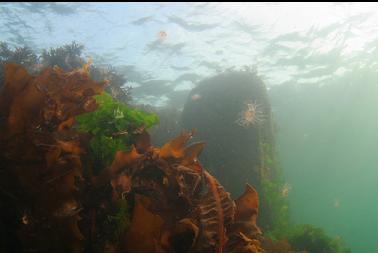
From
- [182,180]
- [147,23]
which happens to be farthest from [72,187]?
[147,23]

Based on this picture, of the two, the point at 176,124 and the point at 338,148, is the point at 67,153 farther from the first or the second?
the point at 338,148

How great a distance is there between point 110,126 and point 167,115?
1221cm

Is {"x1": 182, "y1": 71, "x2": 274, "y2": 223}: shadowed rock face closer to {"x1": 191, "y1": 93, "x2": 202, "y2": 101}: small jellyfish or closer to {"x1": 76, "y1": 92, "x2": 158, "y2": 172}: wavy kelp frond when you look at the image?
{"x1": 191, "y1": 93, "x2": 202, "y2": 101}: small jellyfish

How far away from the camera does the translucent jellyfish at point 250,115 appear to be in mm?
10995

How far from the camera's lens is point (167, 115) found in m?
15.4

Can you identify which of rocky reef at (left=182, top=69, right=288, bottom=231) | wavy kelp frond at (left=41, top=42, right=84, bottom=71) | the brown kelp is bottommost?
rocky reef at (left=182, top=69, right=288, bottom=231)

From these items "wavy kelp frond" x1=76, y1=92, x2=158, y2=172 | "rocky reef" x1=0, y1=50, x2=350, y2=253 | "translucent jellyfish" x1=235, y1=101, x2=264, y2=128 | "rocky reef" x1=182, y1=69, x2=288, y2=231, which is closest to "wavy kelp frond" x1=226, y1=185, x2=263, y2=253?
"rocky reef" x1=0, y1=50, x2=350, y2=253

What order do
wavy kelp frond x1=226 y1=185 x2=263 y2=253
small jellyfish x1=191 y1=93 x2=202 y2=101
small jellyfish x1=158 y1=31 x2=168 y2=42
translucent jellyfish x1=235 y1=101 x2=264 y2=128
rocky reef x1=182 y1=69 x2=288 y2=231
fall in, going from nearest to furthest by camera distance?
wavy kelp frond x1=226 y1=185 x2=263 y2=253, rocky reef x1=182 y1=69 x2=288 y2=231, translucent jellyfish x1=235 y1=101 x2=264 y2=128, small jellyfish x1=191 y1=93 x2=202 y2=101, small jellyfish x1=158 y1=31 x2=168 y2=42

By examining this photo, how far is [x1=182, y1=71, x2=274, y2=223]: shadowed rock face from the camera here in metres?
10.2

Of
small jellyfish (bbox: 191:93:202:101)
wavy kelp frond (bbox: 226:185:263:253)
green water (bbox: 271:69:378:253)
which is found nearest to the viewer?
wavy kelp frond (bbox: 226:185:263:253)

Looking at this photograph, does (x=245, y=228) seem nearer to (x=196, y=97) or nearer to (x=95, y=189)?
(x=95, y=189)

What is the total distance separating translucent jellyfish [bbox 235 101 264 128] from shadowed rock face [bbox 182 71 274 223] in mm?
69

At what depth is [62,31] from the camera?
15.0m

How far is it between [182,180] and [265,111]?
10.2 meters
